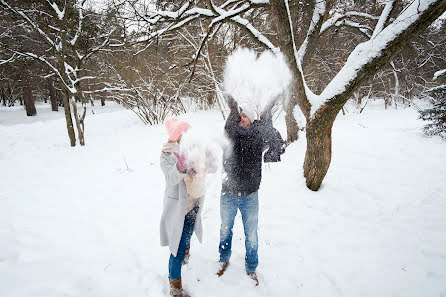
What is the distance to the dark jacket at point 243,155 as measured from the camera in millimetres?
1931

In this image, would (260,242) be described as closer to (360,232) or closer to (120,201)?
(360,232)

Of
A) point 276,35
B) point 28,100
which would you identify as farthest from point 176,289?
point 28,100

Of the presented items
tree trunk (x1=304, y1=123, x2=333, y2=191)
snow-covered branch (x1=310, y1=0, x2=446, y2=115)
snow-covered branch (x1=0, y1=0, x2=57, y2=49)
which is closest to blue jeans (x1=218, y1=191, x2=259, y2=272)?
tree trunk (x1=304, y1=123, x2=333, y2=191)

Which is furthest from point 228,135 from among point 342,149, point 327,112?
point 342,149

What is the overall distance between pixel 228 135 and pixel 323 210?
2177mm

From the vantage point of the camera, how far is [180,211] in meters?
1.78

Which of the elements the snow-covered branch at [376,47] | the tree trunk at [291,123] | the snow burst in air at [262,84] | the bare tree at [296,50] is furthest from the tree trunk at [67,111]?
the snow-covered branch at [376,47]

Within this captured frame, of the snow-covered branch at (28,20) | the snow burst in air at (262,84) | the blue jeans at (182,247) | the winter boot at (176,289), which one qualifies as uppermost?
the snow-covered branch at (28,20)

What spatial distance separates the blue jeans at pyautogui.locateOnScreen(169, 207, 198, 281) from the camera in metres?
1.85

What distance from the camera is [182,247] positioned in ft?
6.08

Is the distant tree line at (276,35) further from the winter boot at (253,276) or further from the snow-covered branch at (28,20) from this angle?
the winter boot at (253,276)

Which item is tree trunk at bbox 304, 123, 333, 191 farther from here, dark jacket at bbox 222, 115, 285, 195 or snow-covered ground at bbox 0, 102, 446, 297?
dark jacket at bbox 222, 115, 285, 195

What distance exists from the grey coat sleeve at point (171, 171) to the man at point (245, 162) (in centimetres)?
53

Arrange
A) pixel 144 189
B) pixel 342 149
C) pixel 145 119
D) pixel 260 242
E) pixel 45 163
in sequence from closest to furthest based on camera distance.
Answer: pixel 260 242, pixel 144 189, pixel 342 149, pixel 45 163, pixel 145 119
